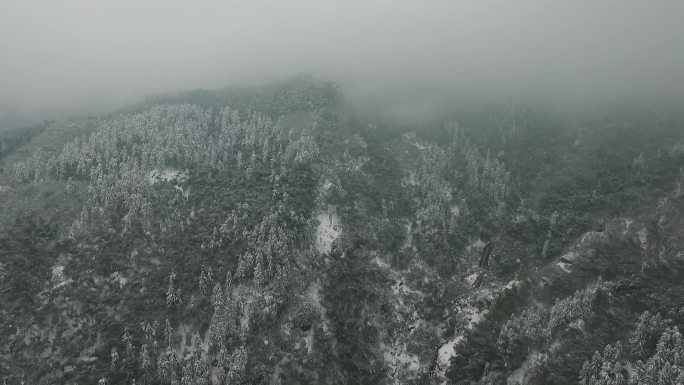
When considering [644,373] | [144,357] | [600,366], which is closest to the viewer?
[644,373]

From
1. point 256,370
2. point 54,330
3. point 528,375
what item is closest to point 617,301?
point 528,375

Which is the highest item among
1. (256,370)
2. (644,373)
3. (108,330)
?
(644,373)

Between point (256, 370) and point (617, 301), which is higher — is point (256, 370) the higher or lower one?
the lower one

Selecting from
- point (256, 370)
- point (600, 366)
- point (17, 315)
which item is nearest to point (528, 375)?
point (600, 366)

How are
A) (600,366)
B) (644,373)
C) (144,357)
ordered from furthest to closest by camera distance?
(144,357), (600,366), (644,373)

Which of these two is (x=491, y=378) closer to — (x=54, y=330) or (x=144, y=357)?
(x=144, y=357)

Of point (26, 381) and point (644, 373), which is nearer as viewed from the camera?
point (644, 373)

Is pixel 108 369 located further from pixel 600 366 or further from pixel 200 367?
pixel 600 366

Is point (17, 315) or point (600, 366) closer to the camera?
point (600, 366)

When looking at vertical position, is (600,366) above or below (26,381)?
above
